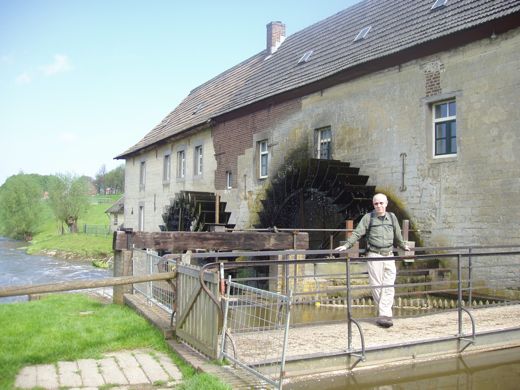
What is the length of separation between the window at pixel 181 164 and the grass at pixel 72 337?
1632cm

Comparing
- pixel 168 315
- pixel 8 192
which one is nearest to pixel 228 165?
pixel 168 315

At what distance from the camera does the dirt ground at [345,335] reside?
16.0 feet

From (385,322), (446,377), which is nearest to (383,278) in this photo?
(385,322)

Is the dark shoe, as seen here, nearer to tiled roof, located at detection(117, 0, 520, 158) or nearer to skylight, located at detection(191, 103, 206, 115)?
tiled roof, located at detection(117, 0, 520, 158)

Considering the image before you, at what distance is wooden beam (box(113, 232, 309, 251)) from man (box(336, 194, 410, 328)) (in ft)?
15.1

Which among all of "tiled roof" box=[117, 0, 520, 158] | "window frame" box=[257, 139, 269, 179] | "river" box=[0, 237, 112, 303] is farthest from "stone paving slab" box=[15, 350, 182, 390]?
"river" box=[0, 237, 112, 303]

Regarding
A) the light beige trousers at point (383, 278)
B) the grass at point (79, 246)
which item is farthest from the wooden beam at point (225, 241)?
the grass at point (79, 246)

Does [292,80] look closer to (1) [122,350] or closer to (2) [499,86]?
(2) [499,86]

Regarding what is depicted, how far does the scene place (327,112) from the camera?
48.3 ft

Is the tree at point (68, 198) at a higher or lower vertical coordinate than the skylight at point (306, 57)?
lower

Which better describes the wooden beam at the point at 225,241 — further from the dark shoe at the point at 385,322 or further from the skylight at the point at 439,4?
the skylight at the point at 439,4

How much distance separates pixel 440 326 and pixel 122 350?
3511 mm

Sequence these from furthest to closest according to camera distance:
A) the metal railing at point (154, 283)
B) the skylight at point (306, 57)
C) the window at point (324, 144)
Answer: the skylight at point (306, 57), the window at point (324, 144), the metal railing at point (154, 283)

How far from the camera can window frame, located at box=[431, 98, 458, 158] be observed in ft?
37.3
